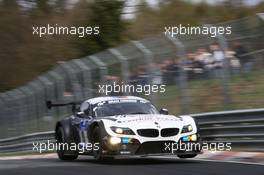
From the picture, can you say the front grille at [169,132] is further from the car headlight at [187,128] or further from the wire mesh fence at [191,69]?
the wire mesh fence at [191,69]

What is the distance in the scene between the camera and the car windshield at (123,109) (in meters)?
12.9

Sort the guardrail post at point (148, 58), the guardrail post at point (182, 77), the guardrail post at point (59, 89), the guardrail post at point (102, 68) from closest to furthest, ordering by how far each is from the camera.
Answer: the guardrail post at point (182, 77), the guardrail post at point (148, 58), the guardrail post at point (102, 68), the guardrail post at point (59, 89)

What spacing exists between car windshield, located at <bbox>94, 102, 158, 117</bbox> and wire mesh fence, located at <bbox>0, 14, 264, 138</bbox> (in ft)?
5.18

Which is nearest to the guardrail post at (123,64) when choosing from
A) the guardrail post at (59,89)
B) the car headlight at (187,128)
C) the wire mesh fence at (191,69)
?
the wire mesh fence at (191,69)

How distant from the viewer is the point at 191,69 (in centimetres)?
1466

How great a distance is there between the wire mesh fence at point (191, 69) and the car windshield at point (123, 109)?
5.18 feet

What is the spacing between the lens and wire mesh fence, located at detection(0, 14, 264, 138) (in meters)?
13.1

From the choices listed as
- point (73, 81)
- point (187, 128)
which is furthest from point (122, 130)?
point (73, 81)

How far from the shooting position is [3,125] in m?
28.4

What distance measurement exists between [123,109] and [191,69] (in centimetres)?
234

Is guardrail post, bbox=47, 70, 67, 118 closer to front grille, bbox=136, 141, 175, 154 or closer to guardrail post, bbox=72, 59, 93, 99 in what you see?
guardrail post, bbox=72, 59, 93, 99

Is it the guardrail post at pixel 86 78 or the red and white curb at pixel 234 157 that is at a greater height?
the guardrail post at pixel 86 78

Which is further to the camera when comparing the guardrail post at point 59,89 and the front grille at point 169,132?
the guardrail post at point 59,89

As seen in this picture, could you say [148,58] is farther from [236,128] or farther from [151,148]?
[151,148]
